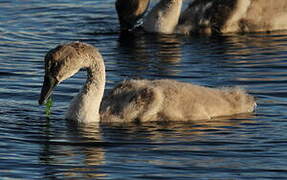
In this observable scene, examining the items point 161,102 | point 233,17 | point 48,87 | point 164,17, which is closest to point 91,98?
point 48,87

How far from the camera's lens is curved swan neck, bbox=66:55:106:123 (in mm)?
12477

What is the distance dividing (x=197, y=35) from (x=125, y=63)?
2.64 metres

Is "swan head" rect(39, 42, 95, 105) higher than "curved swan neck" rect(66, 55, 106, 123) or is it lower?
higher

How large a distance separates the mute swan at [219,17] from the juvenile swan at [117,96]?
5888 millimetres

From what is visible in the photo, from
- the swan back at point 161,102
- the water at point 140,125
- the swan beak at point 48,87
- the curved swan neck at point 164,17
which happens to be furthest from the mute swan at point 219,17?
the swan beak at point 48,87

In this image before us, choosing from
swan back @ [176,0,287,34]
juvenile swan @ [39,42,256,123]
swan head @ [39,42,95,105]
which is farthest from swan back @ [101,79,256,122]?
swan back @ [176,0,287,34]

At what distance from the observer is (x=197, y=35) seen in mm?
18688

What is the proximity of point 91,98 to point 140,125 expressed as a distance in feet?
2.26

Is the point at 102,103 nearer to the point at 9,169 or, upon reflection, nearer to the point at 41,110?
the point at 41,110

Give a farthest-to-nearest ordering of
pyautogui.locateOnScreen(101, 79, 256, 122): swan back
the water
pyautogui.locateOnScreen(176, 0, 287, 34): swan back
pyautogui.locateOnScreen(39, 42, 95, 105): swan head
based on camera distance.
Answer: pyautogui.locateOnScreen(176, 0, 287, 34): swan back, pyautogui.locateOnScreen(101, 79, 256, 122): swan back, pyautogui.locateOnScreen(39, 42, 95, 105): swan head, the water

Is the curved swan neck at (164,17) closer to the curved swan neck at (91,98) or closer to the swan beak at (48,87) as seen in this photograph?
the curved swan neck at (91,98)

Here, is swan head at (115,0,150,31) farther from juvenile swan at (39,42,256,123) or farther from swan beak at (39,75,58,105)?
swan beak at (39,75,58,105)

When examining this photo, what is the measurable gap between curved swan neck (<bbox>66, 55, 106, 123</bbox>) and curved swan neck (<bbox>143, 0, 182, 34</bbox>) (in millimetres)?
6250

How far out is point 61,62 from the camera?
12.4 m
